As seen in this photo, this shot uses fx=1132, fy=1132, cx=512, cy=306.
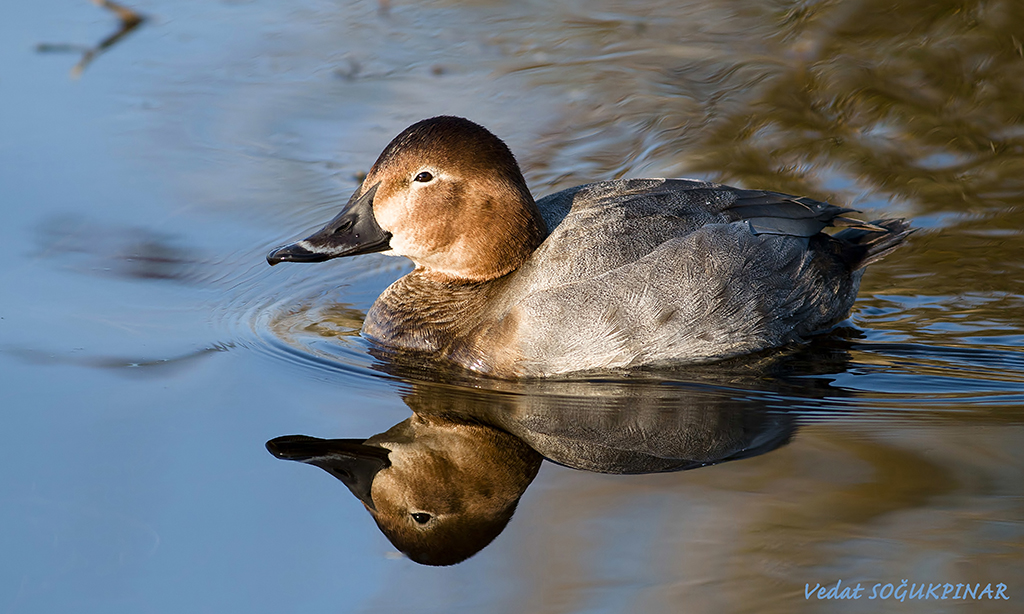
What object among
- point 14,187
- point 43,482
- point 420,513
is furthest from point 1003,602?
point 14,187

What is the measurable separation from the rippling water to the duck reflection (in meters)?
0.02

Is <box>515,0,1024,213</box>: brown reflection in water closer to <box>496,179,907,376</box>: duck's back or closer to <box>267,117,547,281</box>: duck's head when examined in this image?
<box>496,179,907,376</box>: duck's back

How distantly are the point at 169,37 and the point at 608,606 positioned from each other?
705 cm

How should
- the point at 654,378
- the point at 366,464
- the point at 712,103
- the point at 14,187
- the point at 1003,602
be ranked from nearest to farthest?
the point at 1003,602, the point at 366,464, the point at 654,378, the point at 14,187, the point at 712,103

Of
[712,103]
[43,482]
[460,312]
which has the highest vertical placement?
[712,103]

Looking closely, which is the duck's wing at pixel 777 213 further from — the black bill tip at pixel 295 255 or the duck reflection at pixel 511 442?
the black bill tip at pixel 295 255

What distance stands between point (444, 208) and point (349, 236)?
0.49m

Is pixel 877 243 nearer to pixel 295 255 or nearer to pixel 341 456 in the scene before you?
pixel 295 255

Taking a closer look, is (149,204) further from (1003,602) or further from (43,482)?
(1003,602)

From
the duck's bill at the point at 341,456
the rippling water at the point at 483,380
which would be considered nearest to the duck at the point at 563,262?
the rippling water at the point at 483,380

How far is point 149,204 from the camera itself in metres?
7.16

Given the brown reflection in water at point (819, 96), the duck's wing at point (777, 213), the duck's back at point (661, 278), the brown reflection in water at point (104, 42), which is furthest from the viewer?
the brown reflection in water at point (104, 42)

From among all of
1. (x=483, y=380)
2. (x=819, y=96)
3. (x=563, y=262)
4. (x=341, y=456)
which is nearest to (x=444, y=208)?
(x=563, y=262)

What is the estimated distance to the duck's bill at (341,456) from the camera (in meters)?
4.42
